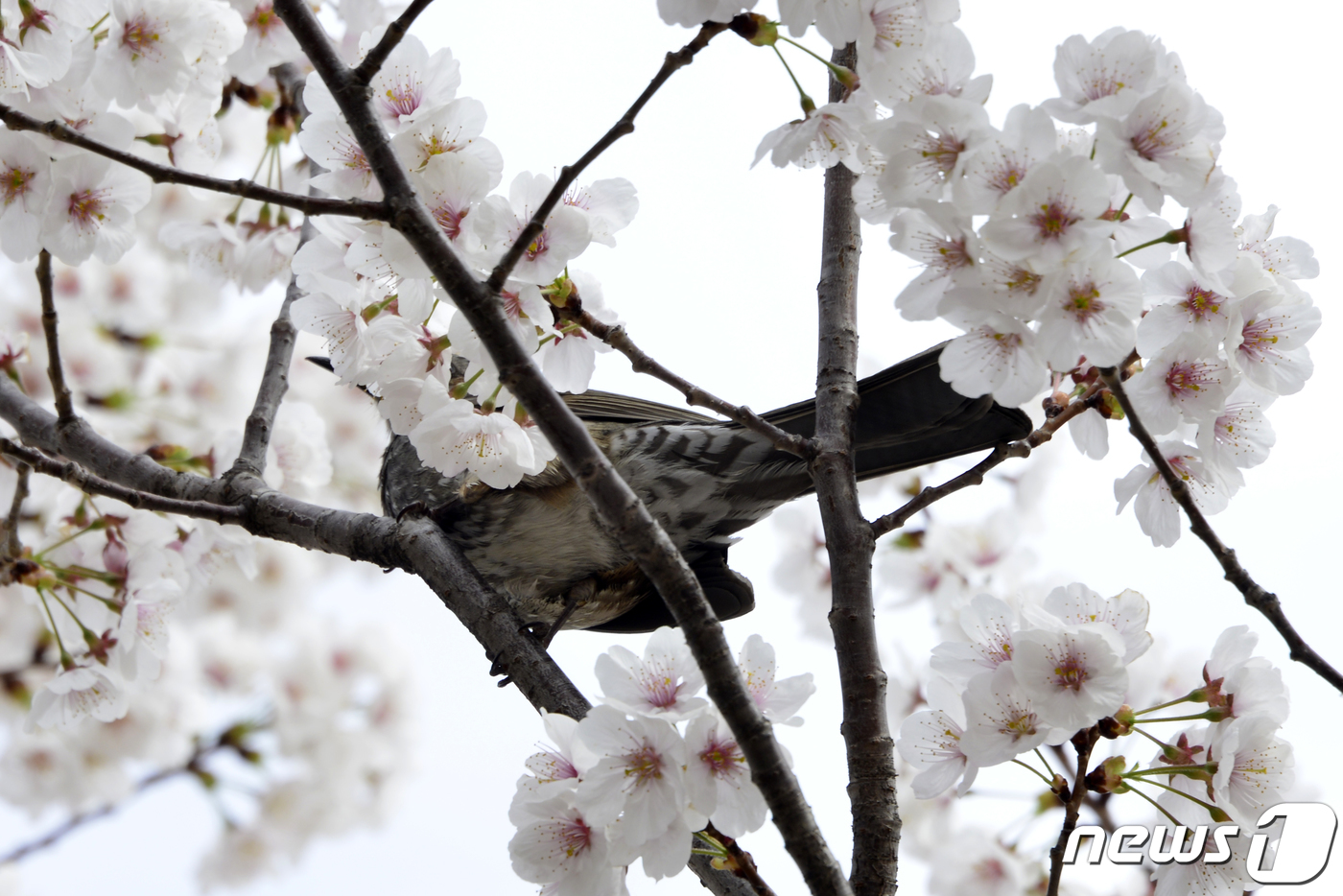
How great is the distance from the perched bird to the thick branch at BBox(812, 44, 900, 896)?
0.48m

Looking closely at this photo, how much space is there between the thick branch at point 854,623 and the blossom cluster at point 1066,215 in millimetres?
380

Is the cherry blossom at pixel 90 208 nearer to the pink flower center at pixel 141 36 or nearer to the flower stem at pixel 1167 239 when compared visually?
the pink flower center at pixel 141 36

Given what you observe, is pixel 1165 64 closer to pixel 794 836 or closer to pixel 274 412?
pixel 794 836

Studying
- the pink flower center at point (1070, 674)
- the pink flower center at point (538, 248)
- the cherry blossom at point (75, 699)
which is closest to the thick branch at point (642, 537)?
the pink flower center at point (538, 248)

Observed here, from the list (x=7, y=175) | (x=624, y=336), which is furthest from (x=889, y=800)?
(x=7, y=175)

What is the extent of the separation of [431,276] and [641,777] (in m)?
0.72

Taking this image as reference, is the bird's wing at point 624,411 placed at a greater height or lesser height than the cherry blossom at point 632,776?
greater

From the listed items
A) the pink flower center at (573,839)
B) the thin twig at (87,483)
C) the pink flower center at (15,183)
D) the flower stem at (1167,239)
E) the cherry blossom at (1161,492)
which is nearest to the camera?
the flower stem at (1167,239)

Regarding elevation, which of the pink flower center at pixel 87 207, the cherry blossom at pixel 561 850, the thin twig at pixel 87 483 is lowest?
the cherry blossom at pixel 561 850

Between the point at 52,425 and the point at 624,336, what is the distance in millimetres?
1627

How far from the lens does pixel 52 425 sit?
7.79ft

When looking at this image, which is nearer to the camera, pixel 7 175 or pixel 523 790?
pixel 523 790

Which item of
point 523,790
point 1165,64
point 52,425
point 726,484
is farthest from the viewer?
point 726,484

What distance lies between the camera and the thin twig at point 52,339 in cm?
204
